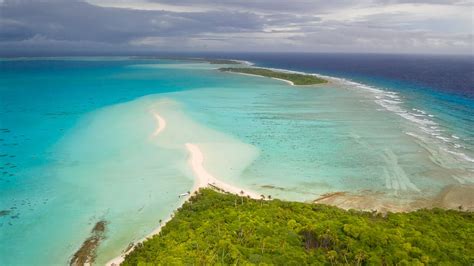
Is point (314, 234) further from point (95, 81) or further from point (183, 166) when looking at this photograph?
point (95, 81)

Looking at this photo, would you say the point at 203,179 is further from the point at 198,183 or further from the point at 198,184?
the point at 198,184

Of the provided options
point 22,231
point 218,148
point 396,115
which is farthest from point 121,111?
point 396,115

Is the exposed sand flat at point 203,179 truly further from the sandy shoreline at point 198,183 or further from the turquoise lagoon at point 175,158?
the turquoise lagoon at point 175,158

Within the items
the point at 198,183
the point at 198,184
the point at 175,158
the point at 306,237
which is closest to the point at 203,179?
the point at 198,183

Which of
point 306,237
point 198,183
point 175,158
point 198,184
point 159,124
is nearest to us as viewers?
point 306,237

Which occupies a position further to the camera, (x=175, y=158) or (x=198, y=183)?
(x=175, y=158)

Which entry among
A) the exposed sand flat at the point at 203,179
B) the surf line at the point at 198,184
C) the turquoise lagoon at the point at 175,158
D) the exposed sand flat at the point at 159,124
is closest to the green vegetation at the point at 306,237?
the surf line at the point at 198,184
